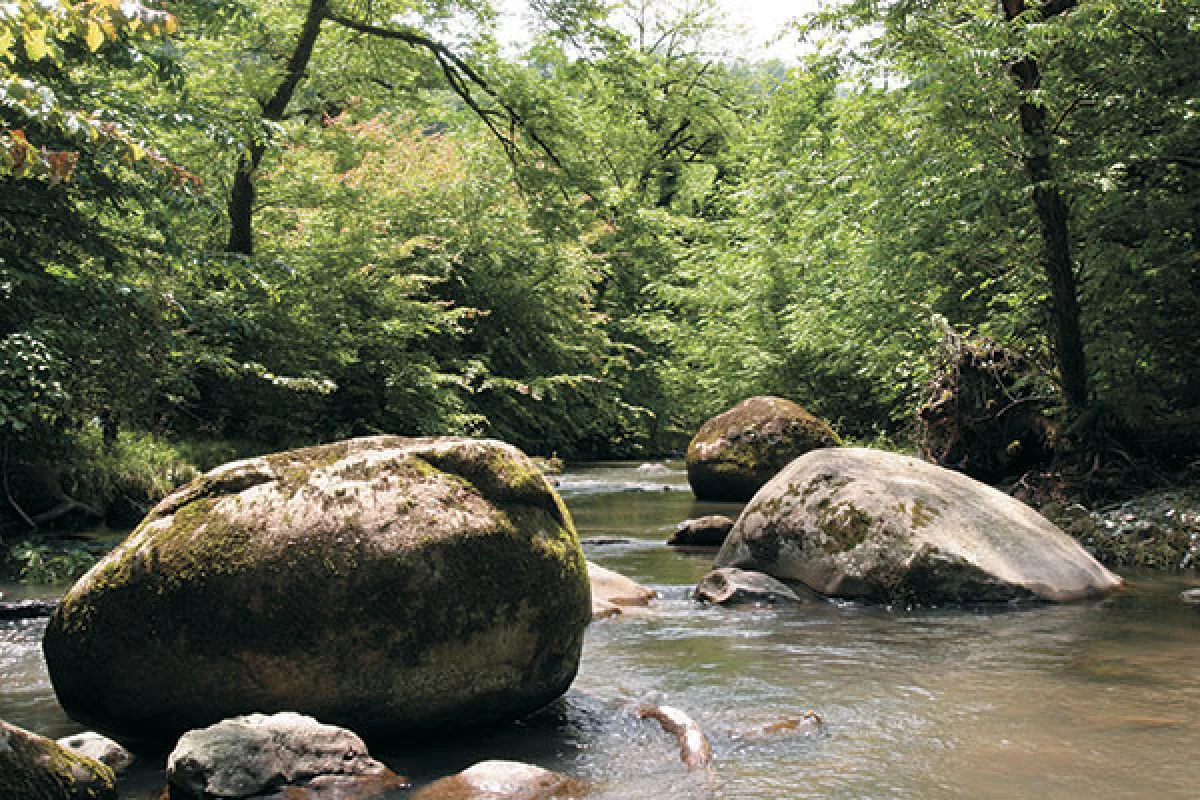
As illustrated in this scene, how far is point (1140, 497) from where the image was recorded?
1011 cm

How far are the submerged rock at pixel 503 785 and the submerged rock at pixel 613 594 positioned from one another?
10.4 ft

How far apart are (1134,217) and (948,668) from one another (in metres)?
6.37

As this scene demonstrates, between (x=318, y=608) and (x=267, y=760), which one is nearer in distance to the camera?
(x=267, y=760)

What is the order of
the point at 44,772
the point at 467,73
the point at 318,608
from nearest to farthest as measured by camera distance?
the point at 44,772 → the point at 318,608 → the point at 467,73

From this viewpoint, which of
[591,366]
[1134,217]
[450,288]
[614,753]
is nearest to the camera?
[614,753]

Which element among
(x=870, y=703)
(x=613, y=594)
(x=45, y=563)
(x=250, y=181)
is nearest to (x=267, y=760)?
(x=870, y=703)

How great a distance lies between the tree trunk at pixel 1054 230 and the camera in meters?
9.78

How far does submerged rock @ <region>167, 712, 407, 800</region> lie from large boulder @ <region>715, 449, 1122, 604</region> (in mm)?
4614

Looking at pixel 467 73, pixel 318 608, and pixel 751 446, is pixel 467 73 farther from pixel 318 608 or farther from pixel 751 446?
pixel 318 608

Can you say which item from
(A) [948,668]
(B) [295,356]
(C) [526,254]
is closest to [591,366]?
(C) [526,254]

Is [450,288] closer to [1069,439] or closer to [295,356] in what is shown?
[295,356]

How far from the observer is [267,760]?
12.6 ft

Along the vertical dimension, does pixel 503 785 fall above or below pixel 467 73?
below

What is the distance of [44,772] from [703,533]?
304 inches
